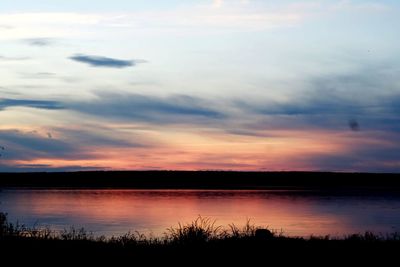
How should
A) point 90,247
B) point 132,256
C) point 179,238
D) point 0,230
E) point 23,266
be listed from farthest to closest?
point 0,230
point 179,238
point 90,247
point 132,256
point 23,266

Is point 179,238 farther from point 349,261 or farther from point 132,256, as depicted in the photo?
point 349,261

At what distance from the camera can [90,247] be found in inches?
675

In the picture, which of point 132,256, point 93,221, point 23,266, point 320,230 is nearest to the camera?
point 23,266

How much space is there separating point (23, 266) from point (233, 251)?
14.9ft

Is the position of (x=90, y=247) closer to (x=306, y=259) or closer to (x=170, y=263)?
(x=170, y=263)

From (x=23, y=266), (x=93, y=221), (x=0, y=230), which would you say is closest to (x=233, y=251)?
(x=23, y=266)

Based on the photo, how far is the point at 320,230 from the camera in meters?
38.3

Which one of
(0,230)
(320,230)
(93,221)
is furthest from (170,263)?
(93,221)

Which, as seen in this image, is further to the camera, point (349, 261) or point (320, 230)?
point (320, 230)

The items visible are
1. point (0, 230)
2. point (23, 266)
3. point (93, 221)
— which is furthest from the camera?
point (93, 221)

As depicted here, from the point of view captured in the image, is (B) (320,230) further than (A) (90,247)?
Yes

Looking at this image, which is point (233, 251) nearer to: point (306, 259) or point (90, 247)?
point (306, 259)

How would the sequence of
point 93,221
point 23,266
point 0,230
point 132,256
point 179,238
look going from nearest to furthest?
point 23,266, point 132,256, point 179,238, point 0,230, point 93,221

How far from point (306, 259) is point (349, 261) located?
2.88 feet
